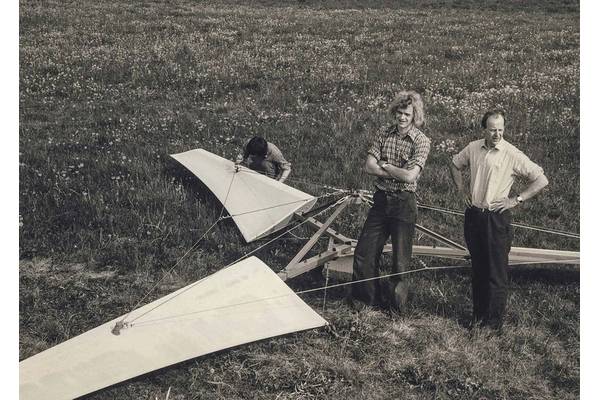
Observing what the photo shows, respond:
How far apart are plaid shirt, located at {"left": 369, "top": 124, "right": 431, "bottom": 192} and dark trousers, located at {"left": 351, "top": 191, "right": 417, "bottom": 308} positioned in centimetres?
9

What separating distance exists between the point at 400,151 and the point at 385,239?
3.41ft

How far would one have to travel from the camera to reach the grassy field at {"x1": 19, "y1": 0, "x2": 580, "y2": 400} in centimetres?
615

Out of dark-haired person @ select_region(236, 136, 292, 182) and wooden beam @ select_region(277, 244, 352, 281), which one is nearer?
wooden beam @ select_region(277, 244, 352, 281)

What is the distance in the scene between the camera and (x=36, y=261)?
325 inches

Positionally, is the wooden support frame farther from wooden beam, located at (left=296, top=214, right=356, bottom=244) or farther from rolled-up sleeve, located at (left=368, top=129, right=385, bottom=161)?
rolled-up sleeve, located at (left=368, top=129, right=385, bottom=161)

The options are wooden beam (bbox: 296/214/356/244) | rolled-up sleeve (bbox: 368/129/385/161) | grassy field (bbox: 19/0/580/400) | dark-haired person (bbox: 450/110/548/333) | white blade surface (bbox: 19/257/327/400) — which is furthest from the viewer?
wooden beam (bbox: 296/214/356/244)

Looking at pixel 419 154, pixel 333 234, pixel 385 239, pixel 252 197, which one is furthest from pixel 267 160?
pixel 419 154

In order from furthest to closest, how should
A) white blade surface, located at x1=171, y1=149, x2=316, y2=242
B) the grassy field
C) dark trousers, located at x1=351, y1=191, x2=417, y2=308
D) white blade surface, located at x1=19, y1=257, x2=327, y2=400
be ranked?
white blade surface, located at x1=171, y1=149, x2=316, y2=242 < dark trousers, located at x1=351, y1=191, x2=417, y2=308 < the grassy field < white blade surface, located at x1=19, y1=257, x2=327, y2=400

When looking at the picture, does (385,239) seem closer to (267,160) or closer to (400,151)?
(400,151)

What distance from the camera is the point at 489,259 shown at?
625 cm

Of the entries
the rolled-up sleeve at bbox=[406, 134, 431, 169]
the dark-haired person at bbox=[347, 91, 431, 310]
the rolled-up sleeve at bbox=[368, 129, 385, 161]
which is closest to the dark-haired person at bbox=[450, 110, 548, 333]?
the rolled-up sleeve at bbox=[406, 134, 431, 169]

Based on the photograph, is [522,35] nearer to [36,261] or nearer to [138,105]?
[138,105]
